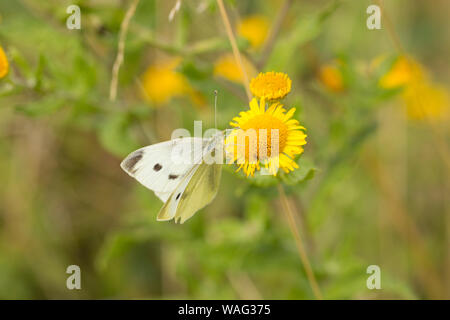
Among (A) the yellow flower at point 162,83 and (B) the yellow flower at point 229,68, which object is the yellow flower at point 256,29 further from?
(A) the yellow flower at point 162,83

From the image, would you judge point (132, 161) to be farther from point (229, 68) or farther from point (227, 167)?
point (229, 68)

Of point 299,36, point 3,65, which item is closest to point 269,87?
point 299,36

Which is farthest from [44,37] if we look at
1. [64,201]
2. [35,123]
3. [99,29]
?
[64,201]

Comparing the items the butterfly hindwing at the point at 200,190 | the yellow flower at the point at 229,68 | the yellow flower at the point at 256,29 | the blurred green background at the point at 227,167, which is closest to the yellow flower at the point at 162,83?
the blurred green background at the point at 227,167

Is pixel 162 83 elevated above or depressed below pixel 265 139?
above

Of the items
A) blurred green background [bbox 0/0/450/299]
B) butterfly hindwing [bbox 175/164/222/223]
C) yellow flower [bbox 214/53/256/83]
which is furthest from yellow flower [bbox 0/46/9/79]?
yellow flower [bbox 214/53/256/83]

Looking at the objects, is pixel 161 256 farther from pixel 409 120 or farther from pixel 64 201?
pixel 409 120

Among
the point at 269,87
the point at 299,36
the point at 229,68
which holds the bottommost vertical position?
the point at 269,87
